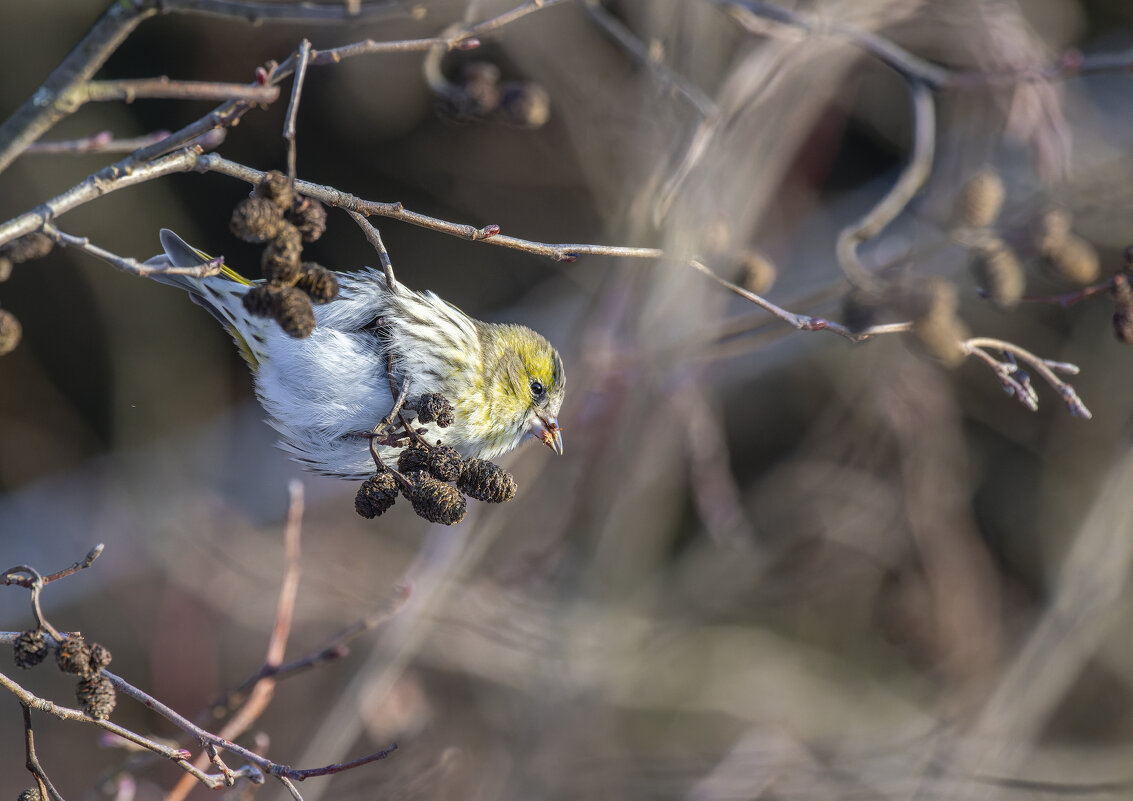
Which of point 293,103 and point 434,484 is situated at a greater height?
point 293,103

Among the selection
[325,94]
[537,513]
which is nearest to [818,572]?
[537,513]

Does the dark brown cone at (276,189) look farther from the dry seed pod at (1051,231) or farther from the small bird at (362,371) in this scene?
the dry seed pod at (1051,231)

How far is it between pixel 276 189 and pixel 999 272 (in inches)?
60.6

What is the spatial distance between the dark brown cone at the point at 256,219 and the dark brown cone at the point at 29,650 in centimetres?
54

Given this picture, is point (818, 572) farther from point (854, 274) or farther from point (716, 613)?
point (854, 274)

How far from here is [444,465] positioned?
4.56ft

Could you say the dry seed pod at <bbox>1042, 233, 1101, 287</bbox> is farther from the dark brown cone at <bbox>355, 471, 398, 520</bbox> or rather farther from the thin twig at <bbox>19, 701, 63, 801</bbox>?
the thin twig at <bbox>19, 701, 63, 801</bbox>

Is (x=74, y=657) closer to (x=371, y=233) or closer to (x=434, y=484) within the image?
(x=434, y=484)

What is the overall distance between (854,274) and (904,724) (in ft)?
9.54

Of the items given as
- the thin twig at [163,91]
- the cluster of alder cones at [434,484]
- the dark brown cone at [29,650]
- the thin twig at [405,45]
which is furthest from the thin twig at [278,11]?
the dark brown cone at [29,650]

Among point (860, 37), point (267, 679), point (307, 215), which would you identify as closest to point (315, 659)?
point (267, 679)

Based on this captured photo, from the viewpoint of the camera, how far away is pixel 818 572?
12.7 ft

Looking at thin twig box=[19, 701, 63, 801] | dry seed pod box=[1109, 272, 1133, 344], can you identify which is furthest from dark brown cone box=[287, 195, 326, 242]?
dry seed pod box=[1109, 272, 1133, 344]

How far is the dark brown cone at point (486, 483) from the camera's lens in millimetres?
1406
